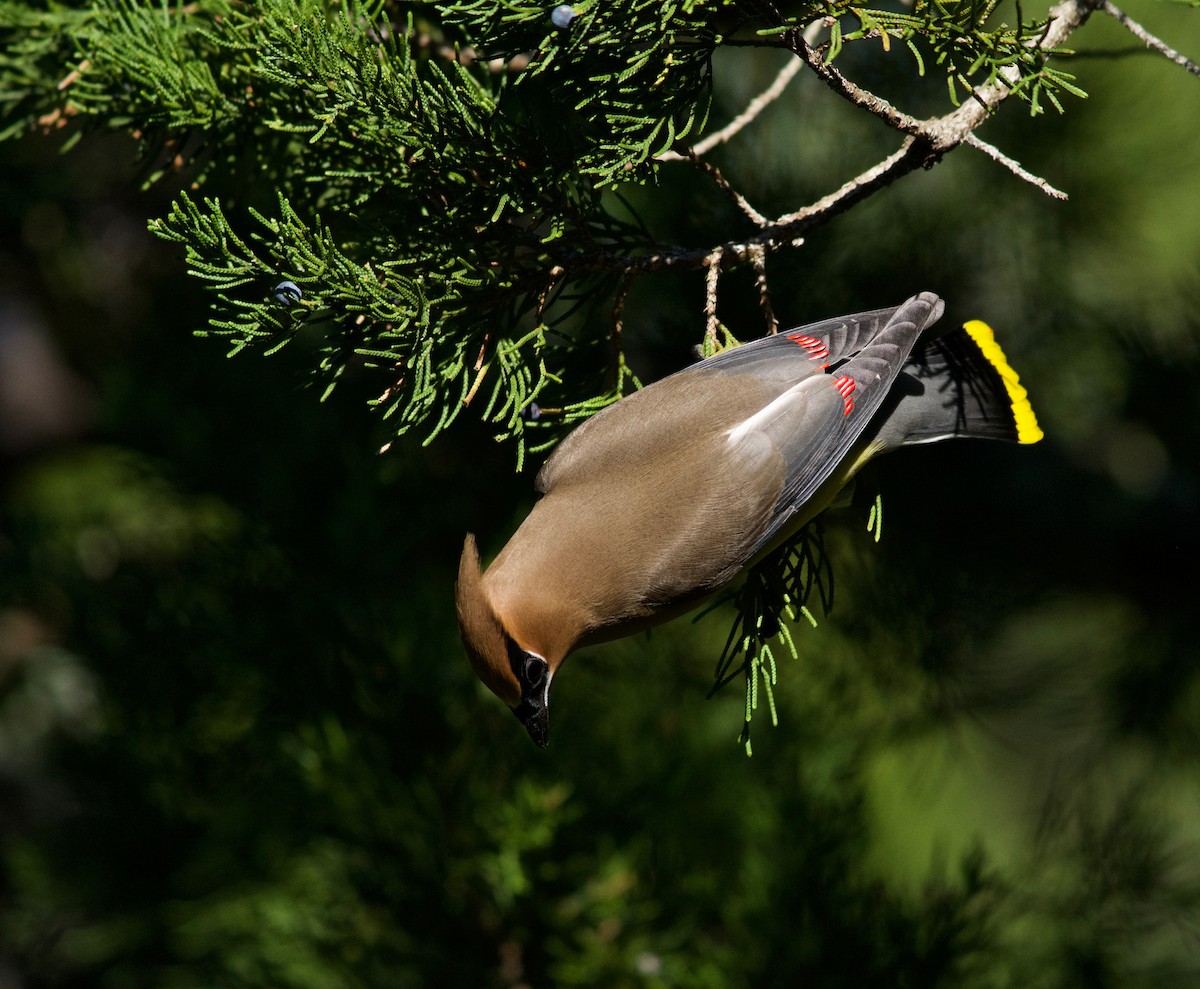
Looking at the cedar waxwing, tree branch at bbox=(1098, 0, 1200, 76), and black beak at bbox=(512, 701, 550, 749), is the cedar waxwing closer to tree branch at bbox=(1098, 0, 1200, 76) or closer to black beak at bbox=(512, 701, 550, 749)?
black beak at bbox=(512, 701, 550, 749)

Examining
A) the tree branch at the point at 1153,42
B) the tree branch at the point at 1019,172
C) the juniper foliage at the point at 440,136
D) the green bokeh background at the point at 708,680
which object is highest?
the juniper foliage at the point at 440,136

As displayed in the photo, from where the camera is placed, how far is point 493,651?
1621mm

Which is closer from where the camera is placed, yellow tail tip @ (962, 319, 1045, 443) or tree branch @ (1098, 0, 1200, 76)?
tree branch @ (1098, 0, 1200, 76)

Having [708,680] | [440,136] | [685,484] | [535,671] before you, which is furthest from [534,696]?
[440,136]

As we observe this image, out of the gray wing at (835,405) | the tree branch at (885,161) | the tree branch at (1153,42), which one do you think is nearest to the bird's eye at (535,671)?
the gray wing at (835,405)

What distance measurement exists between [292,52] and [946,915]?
158cm

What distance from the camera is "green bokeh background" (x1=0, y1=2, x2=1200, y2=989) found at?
1.91 m

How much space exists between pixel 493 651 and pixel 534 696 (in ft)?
0.37

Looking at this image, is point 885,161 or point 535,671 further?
point 535,671

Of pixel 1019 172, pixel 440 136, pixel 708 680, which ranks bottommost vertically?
pixel 708 680

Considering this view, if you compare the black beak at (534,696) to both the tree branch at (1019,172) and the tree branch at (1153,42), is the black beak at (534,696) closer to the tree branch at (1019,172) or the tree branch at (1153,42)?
the tree branch at (1019,172)

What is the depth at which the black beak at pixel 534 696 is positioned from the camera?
1.68m

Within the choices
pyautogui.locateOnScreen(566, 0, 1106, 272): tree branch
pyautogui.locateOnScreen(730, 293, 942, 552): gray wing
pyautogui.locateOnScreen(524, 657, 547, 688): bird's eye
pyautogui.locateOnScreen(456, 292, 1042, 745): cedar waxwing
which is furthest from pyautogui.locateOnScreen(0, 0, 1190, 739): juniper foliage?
pyautogui.locateOnScreen(524, 657, 547, 688): bird's eye

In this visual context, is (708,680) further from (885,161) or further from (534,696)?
(885,161)
